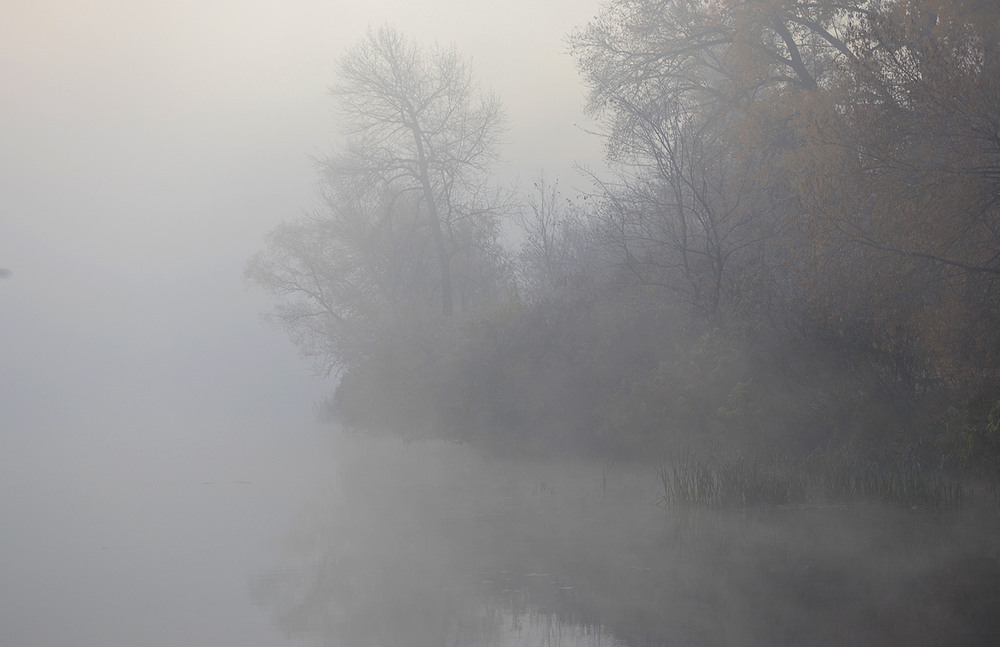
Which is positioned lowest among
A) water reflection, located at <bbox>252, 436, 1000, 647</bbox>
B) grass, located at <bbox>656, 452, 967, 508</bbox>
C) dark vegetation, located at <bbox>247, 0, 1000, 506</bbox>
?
water reflection, located at <bbox>252, 436, 1000, 647</bbox>

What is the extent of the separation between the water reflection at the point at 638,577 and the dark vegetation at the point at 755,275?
1.48m

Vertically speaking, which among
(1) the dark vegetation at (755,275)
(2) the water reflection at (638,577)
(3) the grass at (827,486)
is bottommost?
(2) the water reflection at (638,577)

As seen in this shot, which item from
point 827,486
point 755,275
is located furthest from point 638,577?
point 755,275

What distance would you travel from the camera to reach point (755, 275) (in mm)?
18344

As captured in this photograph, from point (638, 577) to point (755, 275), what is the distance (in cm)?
953

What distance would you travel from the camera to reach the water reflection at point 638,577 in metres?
8.32

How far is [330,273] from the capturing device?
40.2 meters

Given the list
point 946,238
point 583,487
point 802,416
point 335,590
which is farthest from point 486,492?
point 946,238

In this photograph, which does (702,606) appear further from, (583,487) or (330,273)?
(330,273)

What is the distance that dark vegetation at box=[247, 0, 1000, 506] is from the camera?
44.5 feet

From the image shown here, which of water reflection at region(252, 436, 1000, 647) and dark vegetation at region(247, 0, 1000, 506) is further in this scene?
dark vegetation at region(247, 0, 1000, 506)

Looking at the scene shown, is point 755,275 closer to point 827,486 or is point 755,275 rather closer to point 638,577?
point 827,486

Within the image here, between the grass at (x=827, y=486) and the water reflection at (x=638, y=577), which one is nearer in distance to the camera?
the water reflection at (x=638, y=577)

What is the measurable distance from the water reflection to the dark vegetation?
4.86 feet
